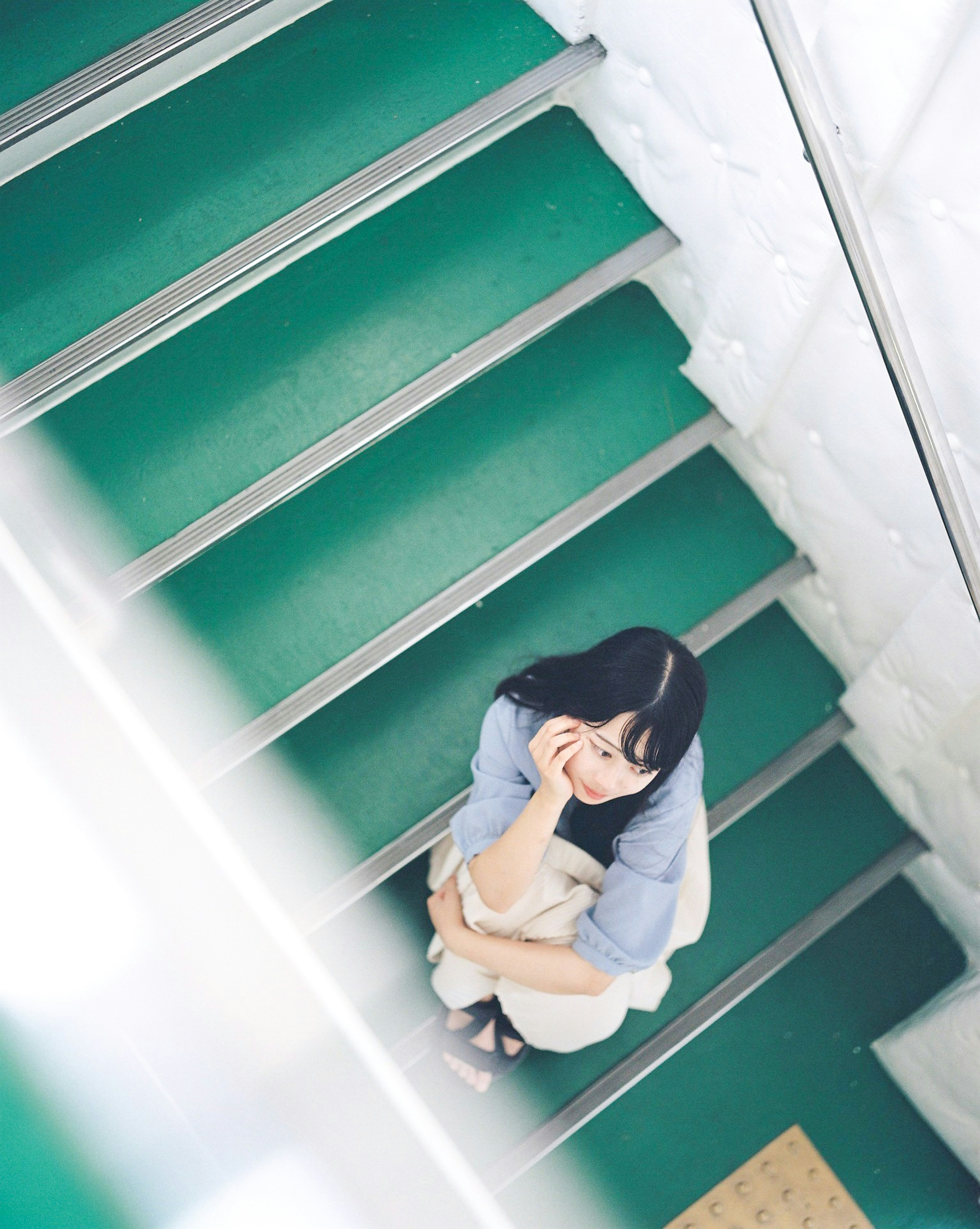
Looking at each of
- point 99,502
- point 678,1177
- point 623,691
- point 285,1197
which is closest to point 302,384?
point 99,502

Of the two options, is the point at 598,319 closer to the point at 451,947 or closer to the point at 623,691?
the point at 623,691

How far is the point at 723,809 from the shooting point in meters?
2.43

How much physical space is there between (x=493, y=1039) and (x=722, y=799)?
2.56ft

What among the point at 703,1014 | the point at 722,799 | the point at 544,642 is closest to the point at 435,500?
the point at 544,642

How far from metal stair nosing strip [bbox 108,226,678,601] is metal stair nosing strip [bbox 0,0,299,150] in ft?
2.56

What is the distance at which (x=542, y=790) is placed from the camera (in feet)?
5.74

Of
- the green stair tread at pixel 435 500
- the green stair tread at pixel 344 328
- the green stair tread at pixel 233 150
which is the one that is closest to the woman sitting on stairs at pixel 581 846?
the green stair tread at pixel 435 500

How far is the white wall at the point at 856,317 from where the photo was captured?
1.67 metres

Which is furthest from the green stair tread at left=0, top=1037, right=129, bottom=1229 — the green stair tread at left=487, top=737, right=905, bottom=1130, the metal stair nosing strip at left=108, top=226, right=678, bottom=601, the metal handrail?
the green stair tread at left=487, top=737, right=905, bottom=1130

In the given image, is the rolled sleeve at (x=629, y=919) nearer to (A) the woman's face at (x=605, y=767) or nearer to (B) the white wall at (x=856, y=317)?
(A) the woman's face at (x=605, y=767)

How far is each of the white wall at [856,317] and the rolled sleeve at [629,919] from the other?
2.79ft

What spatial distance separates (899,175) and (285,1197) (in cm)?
176

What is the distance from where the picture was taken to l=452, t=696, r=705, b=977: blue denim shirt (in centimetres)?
179

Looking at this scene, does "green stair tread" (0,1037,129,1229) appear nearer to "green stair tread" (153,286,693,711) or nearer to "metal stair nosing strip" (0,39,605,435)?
"green stair tread" (153,286,693,711)
